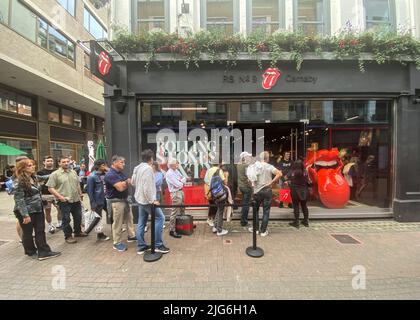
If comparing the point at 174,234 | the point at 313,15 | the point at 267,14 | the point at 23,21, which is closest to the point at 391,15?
the point at 313,15

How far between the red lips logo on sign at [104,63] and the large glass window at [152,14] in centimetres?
187

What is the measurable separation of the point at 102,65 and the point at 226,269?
499 centimetres

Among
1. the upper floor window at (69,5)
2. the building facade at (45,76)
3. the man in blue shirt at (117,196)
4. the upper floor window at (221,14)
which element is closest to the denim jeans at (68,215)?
the man in blue shirt at (117,196)

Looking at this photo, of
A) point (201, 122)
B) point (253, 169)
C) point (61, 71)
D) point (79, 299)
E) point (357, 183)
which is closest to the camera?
point (79, 299)

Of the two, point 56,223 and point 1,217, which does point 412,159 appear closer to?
point 56,223

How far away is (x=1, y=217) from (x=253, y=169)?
25.5ft

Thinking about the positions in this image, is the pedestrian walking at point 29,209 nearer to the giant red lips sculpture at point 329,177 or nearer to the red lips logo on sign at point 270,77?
the red lips logo on sign at point 270,77

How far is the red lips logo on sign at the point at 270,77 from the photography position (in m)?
6.76

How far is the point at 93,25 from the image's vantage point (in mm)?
21422

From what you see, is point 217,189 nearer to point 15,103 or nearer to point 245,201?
point 245,201

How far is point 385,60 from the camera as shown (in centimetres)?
673
